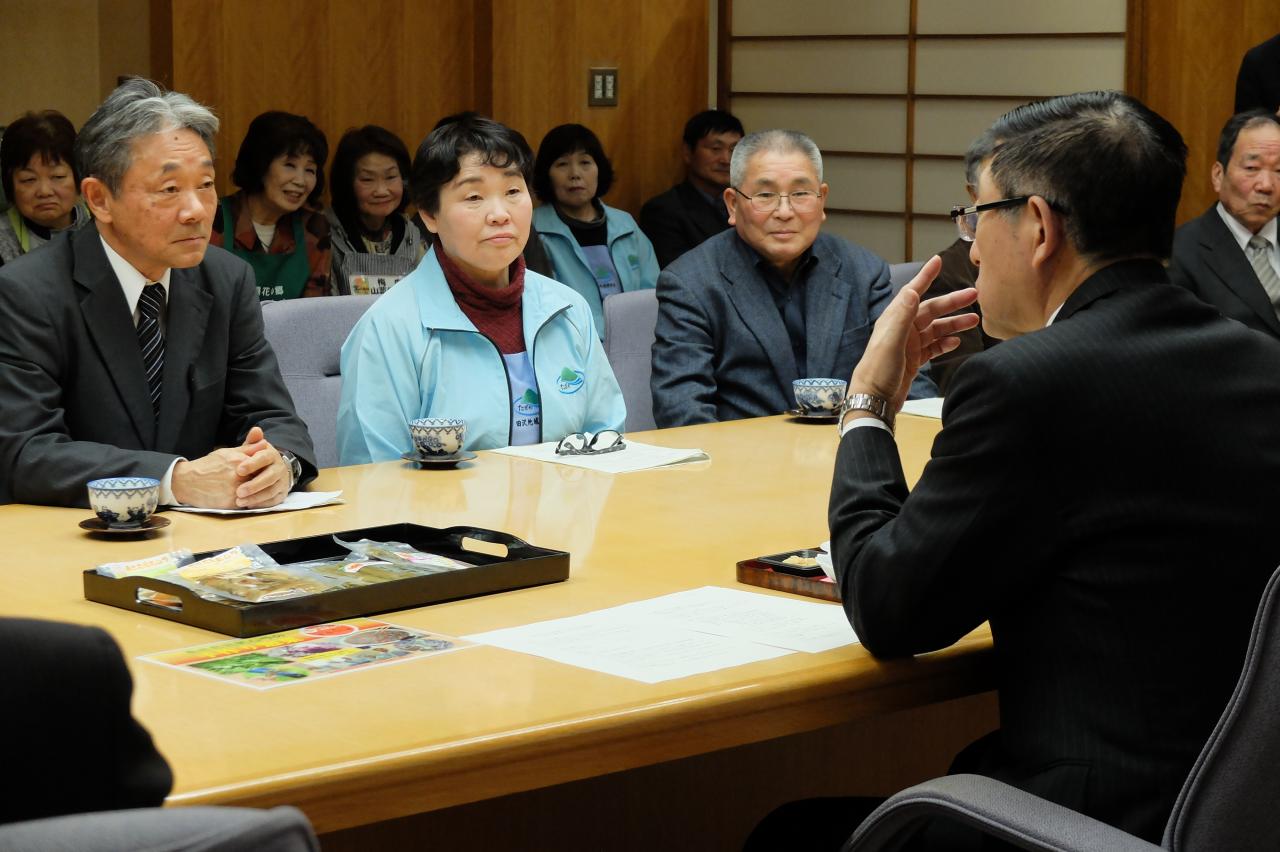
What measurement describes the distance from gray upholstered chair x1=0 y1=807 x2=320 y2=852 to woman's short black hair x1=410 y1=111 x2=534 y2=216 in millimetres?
2494

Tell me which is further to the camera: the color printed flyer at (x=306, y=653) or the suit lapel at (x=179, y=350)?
the suit lapel at (x=179, y=350)

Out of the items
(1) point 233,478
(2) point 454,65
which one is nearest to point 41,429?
(1) point 233,478

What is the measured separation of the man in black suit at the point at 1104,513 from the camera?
150 cm

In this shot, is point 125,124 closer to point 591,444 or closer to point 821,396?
point 591,444

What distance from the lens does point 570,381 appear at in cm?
324

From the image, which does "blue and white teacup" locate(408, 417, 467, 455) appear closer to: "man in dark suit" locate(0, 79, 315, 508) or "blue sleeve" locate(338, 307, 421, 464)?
"man in dark suit" locate(0, 79, 315, 508)

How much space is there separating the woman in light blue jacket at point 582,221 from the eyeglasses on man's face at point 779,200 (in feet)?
7.02

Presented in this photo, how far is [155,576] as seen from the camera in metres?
1.85

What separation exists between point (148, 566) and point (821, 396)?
167cm

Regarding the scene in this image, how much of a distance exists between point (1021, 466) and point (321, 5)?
5197mm

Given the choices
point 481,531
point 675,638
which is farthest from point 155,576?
point 675,638

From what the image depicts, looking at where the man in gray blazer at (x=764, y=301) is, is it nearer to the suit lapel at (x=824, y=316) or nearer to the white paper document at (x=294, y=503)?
the suit lapel at (x=824, y=316)

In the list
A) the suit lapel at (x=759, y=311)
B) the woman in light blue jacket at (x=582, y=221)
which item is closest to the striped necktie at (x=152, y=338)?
the suit lapel at (x=759, y=311)

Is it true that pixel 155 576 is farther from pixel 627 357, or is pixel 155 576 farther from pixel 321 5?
pixel 321 5
